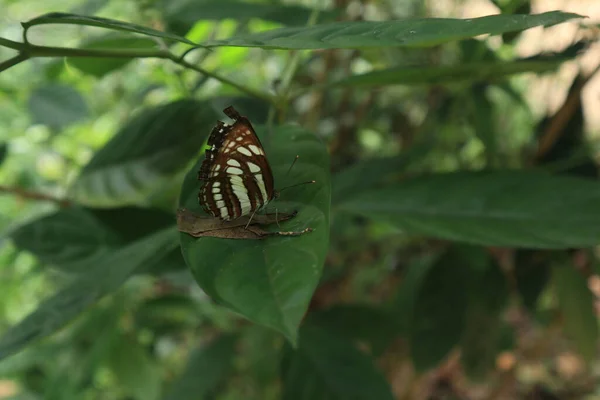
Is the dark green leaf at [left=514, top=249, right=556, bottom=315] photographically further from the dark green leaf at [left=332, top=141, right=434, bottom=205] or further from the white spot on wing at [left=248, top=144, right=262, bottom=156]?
the white spot on wing at [left=248, top=144, right=262, bottom=156]

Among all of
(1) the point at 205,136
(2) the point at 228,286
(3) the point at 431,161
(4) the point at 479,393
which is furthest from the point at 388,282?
(2) the point at 228,286

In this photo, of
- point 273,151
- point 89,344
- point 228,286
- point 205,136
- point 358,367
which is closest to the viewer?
point 228,286

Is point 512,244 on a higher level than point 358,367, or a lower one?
higher

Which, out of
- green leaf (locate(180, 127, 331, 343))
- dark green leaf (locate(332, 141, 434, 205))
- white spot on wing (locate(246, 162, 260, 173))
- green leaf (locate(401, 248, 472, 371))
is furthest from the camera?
green leaf (locate(401, 248, 472, 371))

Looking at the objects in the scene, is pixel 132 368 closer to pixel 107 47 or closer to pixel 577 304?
pixel 107 47

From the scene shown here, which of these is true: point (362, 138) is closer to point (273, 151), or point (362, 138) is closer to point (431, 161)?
point (431, 161)

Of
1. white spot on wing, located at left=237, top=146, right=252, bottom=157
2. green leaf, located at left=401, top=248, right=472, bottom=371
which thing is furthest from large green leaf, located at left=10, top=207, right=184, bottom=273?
green leaf, located at left=401, top=248, right=472, bottom=371

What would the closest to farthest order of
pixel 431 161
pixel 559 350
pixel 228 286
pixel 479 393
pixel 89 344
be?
1. pixel 228 286
2. pixel 89 344
3. pixel 431 161
4. pixel 479 393
5. pixel 559 350
